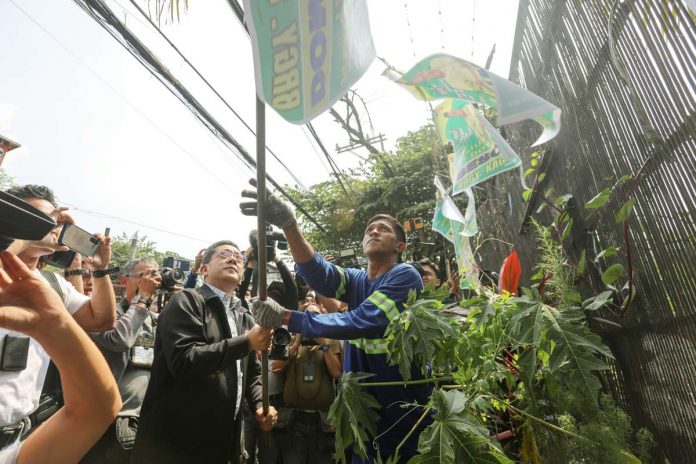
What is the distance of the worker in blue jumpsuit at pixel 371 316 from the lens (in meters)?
2.00

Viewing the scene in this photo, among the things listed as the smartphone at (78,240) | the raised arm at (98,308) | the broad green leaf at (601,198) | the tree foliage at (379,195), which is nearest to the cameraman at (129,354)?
the raised arm at (98,308)

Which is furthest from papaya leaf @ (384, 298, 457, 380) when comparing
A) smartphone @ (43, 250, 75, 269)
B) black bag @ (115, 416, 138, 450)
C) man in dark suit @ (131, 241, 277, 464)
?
smartphone @ (43, 250, 75, 269)

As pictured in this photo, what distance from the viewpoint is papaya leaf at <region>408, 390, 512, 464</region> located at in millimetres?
1342

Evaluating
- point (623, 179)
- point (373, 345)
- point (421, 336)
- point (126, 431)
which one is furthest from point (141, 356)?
point (623, 179)

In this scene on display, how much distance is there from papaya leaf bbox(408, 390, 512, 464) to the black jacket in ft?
3.87

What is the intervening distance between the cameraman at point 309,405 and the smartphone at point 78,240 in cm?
216

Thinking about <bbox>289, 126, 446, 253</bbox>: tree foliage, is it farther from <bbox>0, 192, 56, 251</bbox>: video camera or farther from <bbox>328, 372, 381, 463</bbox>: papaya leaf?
<bbox>0, 192, 56, 251</bbox>: video camera

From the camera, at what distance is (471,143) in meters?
2.92

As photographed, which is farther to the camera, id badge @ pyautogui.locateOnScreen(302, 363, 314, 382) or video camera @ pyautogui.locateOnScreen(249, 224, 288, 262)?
id badge @ pyautogui.locateOnScreen(302, 363, 314, 382)

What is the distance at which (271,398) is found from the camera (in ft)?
12.6

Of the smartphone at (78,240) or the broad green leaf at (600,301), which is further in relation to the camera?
the smartphone at (78,240)

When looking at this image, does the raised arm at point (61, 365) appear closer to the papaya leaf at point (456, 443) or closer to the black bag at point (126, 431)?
the papaya leaf at point (456, 443)

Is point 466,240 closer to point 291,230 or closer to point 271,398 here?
point 291,230

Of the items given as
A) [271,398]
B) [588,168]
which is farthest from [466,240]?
[271,398]
